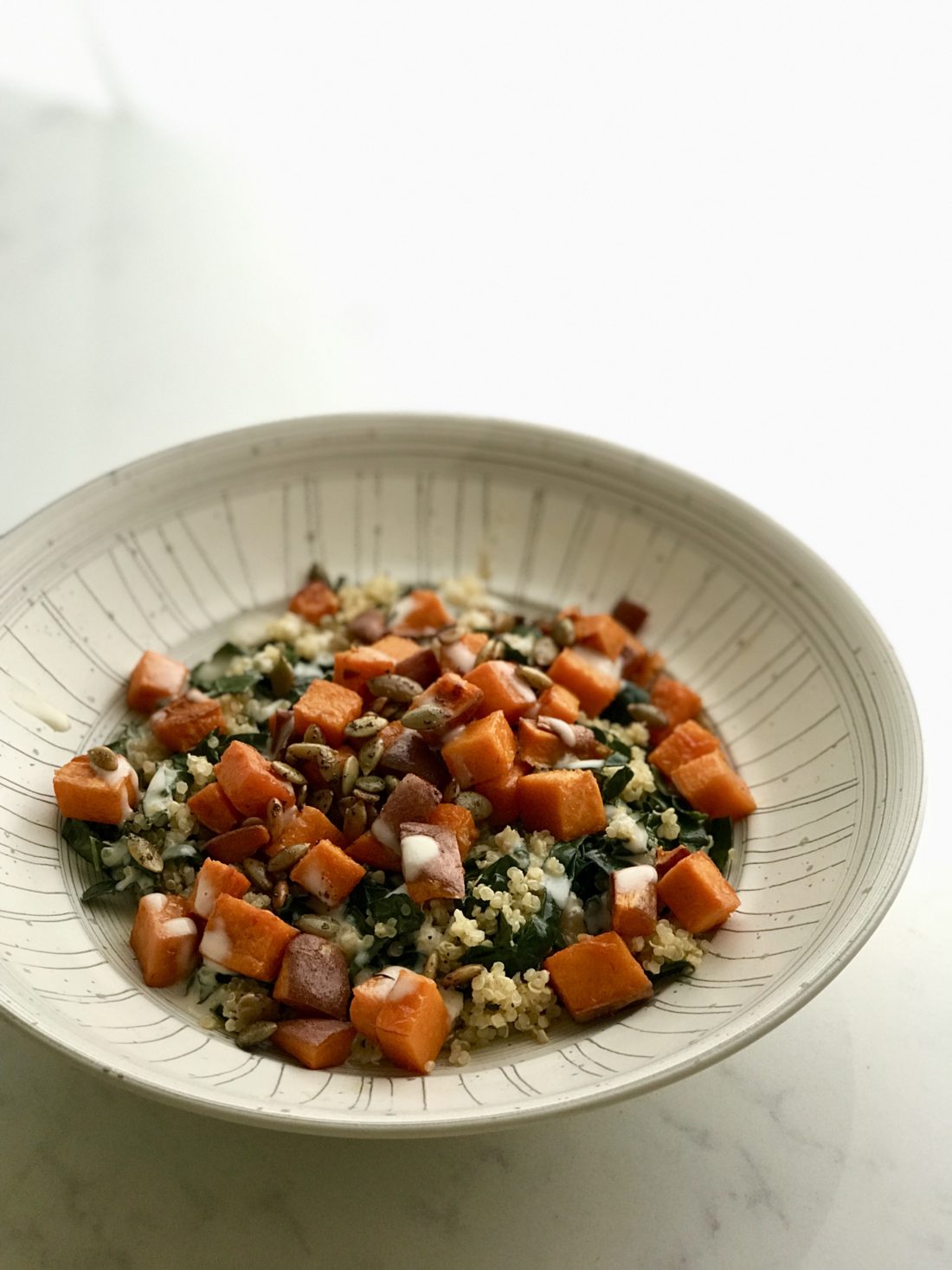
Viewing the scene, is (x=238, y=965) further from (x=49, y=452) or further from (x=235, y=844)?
(x=49, y=452)

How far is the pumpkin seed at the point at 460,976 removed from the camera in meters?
1.96

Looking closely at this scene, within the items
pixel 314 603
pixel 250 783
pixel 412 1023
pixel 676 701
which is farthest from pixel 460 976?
pixel 314 603

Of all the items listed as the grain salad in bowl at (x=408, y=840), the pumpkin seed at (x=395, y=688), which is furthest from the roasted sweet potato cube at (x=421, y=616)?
the pumpkin seed at (x=395, y=688)

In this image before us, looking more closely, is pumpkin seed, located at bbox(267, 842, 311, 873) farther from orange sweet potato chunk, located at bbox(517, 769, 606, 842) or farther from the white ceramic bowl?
orange sweet potato chunk, located at bbox(517, 769, 606, 842)

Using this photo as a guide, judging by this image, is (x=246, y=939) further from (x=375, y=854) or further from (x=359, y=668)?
(x=359, y=668)

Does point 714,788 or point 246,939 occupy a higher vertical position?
point 714,788

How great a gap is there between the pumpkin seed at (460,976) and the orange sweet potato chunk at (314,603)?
98cm

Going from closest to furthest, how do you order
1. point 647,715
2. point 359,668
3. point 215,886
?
point 215,886 < point 359,668 < point 647,715

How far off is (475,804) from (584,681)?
0.41m

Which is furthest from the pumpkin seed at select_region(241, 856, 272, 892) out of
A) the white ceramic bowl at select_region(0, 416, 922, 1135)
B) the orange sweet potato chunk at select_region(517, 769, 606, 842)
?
the orange sweet potato chunk at select_region(517, 769, 606, 842)

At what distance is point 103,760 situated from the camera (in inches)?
86.0

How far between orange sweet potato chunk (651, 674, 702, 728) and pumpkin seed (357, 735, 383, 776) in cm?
64

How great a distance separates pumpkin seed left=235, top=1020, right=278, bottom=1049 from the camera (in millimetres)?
1908

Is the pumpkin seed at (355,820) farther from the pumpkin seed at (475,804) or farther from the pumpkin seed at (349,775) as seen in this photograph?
the pumpkin seed at (475,804)
